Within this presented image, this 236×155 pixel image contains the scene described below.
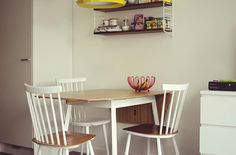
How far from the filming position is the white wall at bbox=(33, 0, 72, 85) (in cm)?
364

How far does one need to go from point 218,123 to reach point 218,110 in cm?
10

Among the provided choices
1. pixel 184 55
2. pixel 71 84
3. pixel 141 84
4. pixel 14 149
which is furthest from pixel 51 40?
pixel 184 55

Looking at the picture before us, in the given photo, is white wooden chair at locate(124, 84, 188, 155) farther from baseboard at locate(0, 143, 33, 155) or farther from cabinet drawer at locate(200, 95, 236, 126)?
baseboard at locate(0, 143, 33, 155)

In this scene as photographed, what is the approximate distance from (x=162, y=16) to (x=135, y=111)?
1030mm

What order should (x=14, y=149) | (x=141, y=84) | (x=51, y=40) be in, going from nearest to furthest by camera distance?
(x=141, y=84), (x=51, y=40), (x=14, y=149)

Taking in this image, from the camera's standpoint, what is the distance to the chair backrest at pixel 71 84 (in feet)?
11.8

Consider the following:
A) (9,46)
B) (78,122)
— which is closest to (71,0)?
(9,46)

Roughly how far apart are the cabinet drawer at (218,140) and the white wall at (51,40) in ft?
6.19

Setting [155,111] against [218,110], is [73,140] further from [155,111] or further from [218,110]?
[218,110]

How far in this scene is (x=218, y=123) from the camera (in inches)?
104

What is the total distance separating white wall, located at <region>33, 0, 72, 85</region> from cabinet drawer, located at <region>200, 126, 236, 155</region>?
1887 mm

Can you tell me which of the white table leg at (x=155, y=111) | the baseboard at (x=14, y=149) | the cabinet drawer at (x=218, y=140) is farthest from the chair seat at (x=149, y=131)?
the baseboard at (x=14, y=149)

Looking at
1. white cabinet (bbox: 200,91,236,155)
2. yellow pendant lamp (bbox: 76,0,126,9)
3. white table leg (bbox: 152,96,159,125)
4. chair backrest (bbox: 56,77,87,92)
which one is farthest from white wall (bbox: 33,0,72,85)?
white cabinet (bbox: 200,91,236,155)

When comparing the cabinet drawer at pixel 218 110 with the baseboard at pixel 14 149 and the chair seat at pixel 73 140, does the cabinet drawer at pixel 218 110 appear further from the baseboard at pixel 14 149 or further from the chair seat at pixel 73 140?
the baseboard at pixel 14 149
